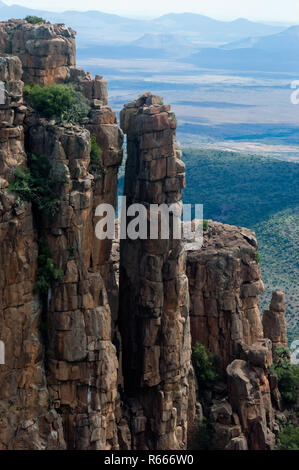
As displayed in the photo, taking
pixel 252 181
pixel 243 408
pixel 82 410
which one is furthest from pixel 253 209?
pixel 82 410

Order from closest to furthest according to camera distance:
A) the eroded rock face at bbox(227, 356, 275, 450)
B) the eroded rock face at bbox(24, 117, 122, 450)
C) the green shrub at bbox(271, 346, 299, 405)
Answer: the eroded rock face at bbox(24, 117, 122, 450) → the eroded rock face at bbox(227, 356, 275, 450) → the green shrub at bbox(271, 346, 299, 405)

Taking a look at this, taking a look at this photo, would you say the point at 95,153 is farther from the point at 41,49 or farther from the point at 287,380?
the point at 287,380

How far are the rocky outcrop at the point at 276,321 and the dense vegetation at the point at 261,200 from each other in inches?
1340

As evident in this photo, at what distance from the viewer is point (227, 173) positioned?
17325 cm

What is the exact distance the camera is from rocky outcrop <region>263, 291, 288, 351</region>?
79.4 metres

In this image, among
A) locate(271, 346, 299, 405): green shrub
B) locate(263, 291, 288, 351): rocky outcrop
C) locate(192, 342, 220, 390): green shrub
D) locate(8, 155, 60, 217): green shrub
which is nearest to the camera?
locate(8, 155, 60, 217): green shrub

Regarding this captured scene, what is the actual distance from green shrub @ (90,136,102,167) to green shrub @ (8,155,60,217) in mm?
4065

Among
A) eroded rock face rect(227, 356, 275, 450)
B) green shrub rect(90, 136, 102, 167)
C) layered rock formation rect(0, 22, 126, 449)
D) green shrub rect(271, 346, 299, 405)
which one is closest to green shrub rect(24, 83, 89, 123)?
layered rock formation rect(0, 22, 126, 449)

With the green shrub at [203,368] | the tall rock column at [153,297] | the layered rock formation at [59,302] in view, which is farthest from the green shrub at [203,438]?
the layered rock formation at [59,302]

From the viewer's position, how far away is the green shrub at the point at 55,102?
52875 millimetres

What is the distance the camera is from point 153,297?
194 feet

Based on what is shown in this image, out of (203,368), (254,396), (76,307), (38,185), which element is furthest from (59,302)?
(254,396)

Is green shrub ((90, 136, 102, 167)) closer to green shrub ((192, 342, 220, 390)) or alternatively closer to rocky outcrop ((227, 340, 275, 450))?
green shrub ((192, 342, 220, 390))

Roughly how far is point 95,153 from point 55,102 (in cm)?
422
